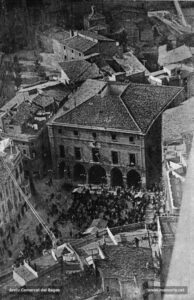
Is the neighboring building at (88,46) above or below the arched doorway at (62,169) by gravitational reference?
above

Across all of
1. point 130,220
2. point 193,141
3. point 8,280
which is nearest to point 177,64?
point 193,141

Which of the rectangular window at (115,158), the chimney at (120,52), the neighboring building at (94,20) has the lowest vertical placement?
the rectangular window at (115,158)

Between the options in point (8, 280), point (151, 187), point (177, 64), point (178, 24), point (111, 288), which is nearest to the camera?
point (111, 288)

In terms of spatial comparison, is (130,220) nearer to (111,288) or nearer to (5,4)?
(111,288)

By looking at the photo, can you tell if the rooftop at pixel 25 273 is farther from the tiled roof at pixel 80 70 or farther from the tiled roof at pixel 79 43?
the tiled roof at pixel 79 43

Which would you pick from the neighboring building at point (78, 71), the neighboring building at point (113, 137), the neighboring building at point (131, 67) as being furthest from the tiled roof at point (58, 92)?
the neighboring building at point (131, 67)

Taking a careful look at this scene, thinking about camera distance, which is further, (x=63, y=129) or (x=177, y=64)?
(x=177, y=64)
